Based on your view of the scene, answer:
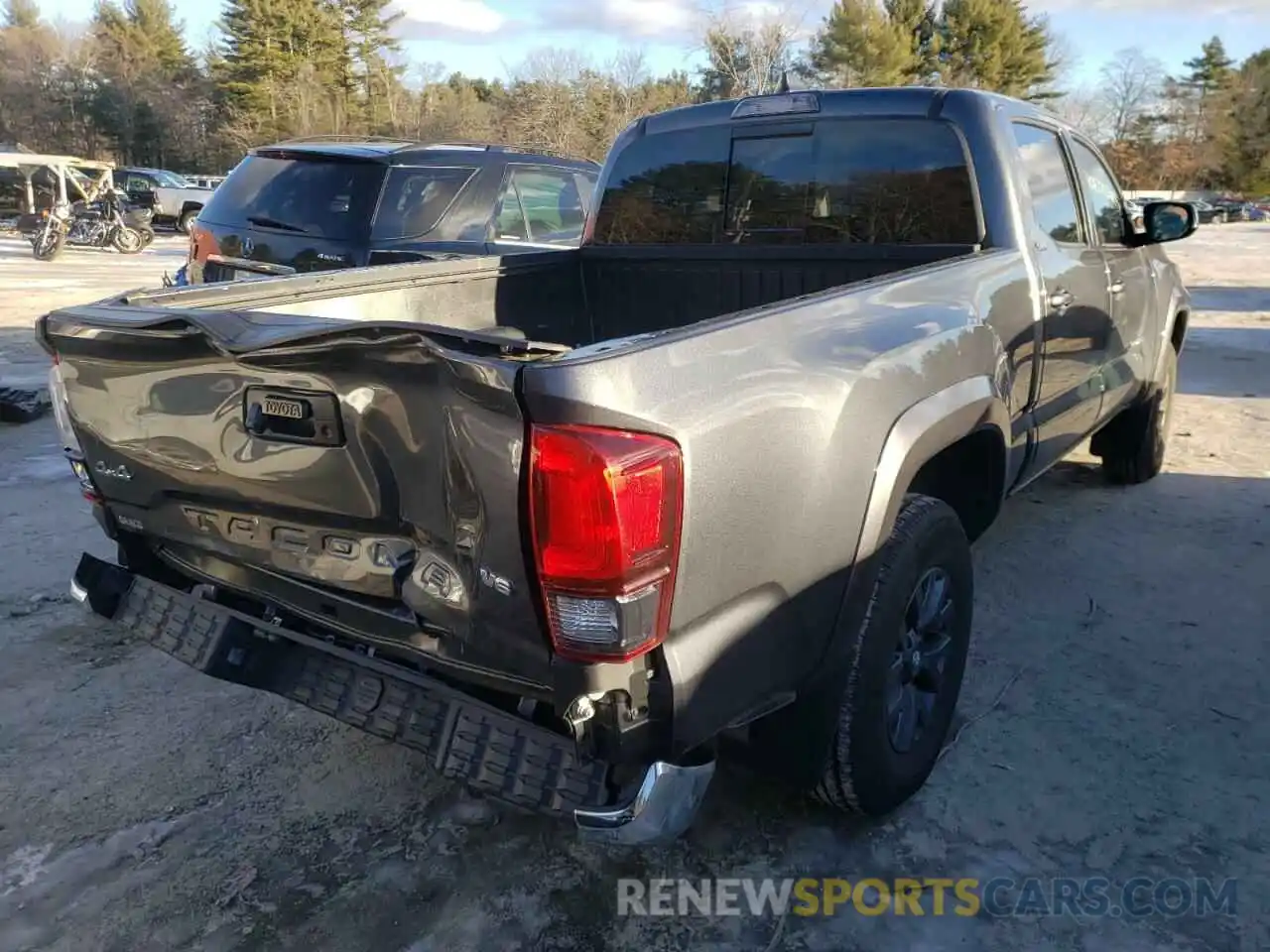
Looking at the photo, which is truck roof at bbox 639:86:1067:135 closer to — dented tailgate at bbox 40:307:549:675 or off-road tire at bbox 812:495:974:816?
off-road tire at bbox 812:495:974:816

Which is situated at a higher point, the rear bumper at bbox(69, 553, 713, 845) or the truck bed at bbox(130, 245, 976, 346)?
the truck bed at bbox(130, 245, 976, 346)

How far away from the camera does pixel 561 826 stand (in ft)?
9.43

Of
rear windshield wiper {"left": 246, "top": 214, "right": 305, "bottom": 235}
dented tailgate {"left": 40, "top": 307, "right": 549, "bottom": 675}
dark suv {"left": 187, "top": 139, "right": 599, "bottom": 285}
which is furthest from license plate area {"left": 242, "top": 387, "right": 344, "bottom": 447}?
rear windshield wiper {"left": 246, "top": 214, "right": 305, "bottom": 235}

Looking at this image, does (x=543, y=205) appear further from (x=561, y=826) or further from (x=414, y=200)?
(x=561, y=826)

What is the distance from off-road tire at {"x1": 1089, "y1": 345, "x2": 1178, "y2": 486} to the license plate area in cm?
474

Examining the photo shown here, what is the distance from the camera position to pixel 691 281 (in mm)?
4367

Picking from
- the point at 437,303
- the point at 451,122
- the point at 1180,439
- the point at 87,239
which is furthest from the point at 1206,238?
the point at 437,303

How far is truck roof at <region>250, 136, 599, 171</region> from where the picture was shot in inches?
265

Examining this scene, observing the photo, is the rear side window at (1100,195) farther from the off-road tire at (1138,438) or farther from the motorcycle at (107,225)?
the motorcycle at (107,225)

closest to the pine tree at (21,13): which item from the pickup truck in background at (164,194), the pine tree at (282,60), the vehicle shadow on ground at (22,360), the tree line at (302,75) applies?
the tree line at (302,75)

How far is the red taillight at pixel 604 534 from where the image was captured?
185cm

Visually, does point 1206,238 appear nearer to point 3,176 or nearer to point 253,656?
point 253,656

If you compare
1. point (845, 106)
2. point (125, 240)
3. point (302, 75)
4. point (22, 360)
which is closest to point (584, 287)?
point (845, 106)

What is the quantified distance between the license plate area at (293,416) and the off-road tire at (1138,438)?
474cm
